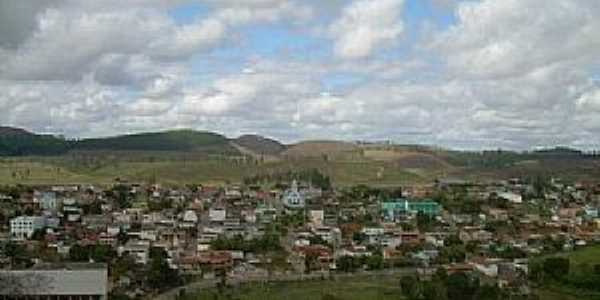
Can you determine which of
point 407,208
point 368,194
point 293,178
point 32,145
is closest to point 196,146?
point 32,145

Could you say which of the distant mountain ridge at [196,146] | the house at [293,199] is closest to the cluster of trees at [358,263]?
the house at [293,199]

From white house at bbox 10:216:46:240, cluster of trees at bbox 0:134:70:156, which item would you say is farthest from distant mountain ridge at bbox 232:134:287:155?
white house at bbox 10:216:46:240

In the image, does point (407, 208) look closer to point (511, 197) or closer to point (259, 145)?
point (511, 197)

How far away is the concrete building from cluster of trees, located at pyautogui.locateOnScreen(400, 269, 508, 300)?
22.8ft

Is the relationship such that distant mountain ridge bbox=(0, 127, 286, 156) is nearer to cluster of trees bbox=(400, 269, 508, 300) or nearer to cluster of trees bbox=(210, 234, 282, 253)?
cluster of trees bbox=(210, 234, 282, 253)

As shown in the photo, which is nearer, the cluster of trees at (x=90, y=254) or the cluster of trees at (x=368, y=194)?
the cluster of trees at (x=90, y=254)

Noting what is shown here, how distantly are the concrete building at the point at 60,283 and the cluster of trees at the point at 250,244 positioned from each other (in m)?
10.3

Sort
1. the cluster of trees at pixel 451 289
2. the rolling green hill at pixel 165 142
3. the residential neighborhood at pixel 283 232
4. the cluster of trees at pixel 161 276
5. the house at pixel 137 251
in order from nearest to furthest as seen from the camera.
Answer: the cluster of trees at pixel 451 289 → the cluster of trees at pixel 161 276 → the residential neighborhood at pixel 283 232 → the house at pixel 137 251 → the rolling green hill at pixel 165 142

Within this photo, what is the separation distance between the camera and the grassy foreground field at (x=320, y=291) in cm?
2086

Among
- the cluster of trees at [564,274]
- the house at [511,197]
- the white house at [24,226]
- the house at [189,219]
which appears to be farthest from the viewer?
the house at [511,197]

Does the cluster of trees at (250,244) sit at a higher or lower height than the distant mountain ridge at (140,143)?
lower

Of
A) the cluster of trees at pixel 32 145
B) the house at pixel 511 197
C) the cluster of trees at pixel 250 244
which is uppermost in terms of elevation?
the cluster of trees at pixel 32 145

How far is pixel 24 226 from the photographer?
33094 millimetres

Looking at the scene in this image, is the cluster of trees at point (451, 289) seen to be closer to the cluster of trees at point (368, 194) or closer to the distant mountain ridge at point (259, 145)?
the cluster of trees at point (368, 194)
